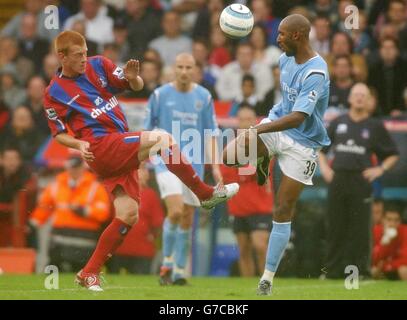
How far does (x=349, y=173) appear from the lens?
14.4 meters

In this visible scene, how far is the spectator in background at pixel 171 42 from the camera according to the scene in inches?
700

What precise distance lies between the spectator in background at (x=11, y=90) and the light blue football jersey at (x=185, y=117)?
204 inches

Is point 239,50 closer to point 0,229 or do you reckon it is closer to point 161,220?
point 161,220

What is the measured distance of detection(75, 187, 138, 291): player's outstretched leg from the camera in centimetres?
1028

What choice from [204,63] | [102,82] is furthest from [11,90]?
[102,82]

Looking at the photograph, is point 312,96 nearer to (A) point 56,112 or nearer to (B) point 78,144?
(B) point 78,144

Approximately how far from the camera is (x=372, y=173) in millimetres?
14242

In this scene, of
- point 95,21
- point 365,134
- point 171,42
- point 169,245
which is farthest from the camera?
point 95,21

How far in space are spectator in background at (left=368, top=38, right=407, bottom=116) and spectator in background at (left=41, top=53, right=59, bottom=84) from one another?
5.00 m

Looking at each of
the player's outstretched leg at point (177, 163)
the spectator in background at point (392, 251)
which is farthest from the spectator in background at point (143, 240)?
the player's outstretched leg at point (177, 163)

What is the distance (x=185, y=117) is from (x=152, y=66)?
3.73 metres

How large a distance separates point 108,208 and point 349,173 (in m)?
3.44

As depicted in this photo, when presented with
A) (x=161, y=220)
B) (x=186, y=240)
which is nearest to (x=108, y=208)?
Result: (x=161, y=220)

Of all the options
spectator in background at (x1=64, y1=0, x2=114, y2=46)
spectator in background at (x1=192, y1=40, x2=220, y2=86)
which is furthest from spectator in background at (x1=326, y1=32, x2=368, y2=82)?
spectator in background at (x1=64, y1=0, x2=114, y2=46)
